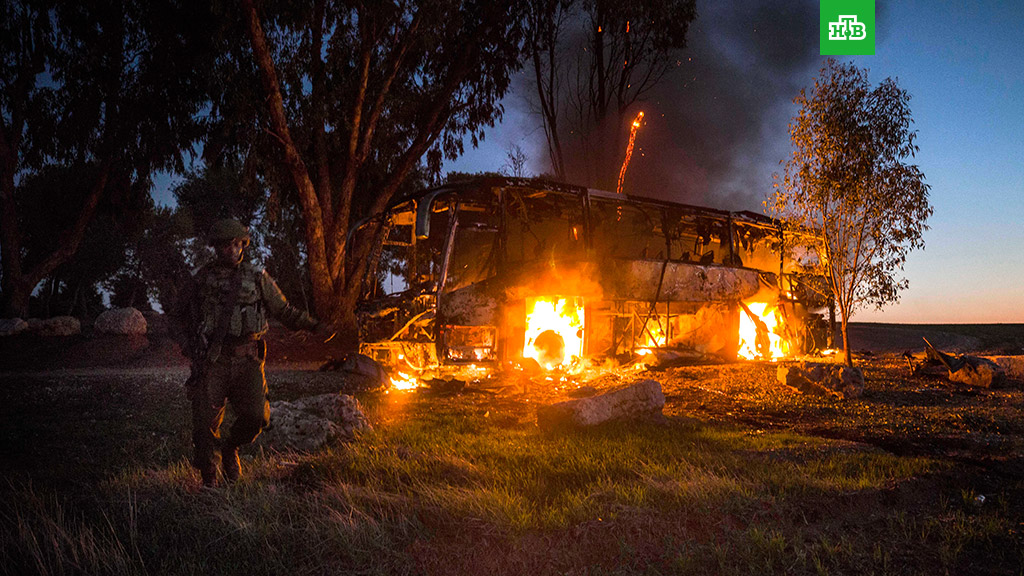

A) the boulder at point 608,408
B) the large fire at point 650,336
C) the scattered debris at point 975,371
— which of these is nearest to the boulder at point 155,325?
the large fire at point 650,336

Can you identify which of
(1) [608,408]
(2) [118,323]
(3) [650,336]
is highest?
(2) [118,323]

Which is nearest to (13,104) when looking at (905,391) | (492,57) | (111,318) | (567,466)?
(111,318)

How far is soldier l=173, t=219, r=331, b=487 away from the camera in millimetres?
4348

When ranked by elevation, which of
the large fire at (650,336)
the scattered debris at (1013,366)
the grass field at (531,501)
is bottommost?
the grass field at (531,501)

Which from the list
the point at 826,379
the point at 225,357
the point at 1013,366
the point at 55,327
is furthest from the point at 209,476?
the point at 55,327

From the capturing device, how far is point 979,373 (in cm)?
1050

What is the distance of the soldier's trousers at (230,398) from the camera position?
434 cm

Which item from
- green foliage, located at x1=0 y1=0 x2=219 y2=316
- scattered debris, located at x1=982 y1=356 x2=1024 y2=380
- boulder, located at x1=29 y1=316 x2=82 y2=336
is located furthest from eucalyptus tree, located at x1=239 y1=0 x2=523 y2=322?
scattered debris, located at x1=982 y1=356 x2=1024 y2=380

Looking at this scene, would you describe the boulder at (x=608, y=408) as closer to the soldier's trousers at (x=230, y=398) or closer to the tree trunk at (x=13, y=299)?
the soldier's trousers at (x=230, y=398)

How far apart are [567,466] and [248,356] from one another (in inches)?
111

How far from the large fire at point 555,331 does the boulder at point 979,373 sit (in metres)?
7.45

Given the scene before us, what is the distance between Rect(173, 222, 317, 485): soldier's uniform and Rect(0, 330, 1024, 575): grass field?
0.38 metres

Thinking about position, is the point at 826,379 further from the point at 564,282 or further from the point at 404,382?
the point at 404,382

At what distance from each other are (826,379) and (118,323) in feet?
60.0
